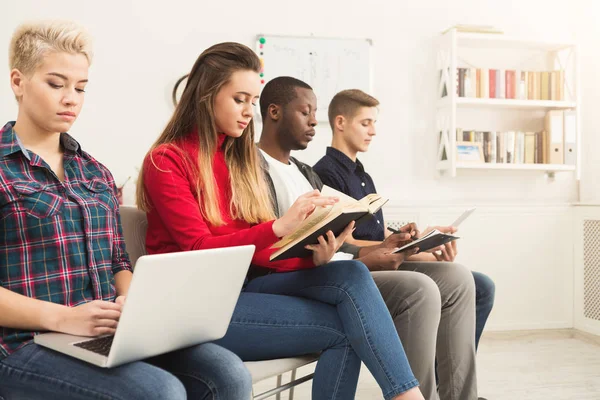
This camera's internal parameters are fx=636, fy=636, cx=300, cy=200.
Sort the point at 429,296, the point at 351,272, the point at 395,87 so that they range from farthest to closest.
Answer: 1. the point at 395,87
2. the point at 429,296
3. the point at 351,272

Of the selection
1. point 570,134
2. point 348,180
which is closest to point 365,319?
point 348,180

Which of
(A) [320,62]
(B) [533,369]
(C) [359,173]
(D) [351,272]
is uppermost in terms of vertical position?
(A) [320,62]

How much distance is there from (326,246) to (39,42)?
2.46 ft

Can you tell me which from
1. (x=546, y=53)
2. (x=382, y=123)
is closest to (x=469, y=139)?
(x=382, y=123)

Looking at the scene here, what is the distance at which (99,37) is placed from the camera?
11.0 feet

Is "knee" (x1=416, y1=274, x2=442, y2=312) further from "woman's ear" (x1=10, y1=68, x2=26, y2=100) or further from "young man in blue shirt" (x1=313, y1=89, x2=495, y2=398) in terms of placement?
"woman's ear" (x1=10, y1=68, x2=26, y2=100)

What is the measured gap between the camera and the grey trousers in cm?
174

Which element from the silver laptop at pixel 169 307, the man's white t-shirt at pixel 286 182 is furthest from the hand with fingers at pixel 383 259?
the silver laptop at pixel 169 307

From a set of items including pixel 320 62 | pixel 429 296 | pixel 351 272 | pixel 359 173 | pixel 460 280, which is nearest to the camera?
pixel 351 272

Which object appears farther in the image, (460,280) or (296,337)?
(460,280)

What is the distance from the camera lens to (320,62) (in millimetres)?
3545

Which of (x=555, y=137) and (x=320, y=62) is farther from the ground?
(x=320, y=62)

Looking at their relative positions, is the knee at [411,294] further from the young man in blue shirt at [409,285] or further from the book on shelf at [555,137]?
the book on shelf at [555,137]

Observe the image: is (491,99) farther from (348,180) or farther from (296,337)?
(296,337)
